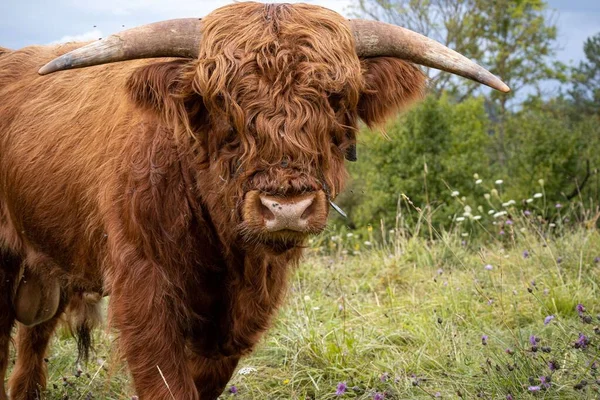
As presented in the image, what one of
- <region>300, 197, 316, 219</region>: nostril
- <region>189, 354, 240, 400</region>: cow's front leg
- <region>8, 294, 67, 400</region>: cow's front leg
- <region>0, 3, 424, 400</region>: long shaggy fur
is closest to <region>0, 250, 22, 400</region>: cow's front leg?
<region>8, 294, 67, 400</region>: cow's front leg

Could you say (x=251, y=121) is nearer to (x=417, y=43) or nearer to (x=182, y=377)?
(x=417, y=43)

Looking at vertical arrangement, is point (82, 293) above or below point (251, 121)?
below

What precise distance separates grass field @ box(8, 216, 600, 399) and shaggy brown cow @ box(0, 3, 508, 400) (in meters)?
0.46

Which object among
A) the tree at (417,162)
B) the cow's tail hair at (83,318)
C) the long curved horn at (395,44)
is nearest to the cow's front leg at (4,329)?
the cow's tail hair at (83,318)

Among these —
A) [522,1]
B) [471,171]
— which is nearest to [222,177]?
[471,171]

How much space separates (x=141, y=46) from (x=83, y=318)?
2.83 meters

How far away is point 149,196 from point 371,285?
157 inches

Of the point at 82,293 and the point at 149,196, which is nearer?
the point at 149,196

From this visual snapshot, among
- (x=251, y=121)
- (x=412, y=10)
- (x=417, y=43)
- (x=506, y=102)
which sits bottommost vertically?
(x=506, y=102)

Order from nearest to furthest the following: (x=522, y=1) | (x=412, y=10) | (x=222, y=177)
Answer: (x=222, y=177)
(x=412, y=10)
(x=522, y=1)

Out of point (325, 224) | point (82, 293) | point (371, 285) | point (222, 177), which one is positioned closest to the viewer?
point (325, 224)

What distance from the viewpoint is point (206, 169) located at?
11.6 ft

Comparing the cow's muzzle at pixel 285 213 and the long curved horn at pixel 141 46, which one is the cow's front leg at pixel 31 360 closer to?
the long curved horn at pixel 141 46

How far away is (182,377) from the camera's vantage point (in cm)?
359
